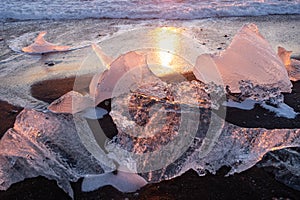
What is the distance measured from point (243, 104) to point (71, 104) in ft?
4.54

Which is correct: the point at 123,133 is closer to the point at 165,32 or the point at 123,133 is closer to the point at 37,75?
the point at 37,75

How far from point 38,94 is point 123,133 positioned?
1245 mm

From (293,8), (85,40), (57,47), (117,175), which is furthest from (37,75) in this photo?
(293,8)

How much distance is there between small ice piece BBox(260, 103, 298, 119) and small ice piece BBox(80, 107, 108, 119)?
1288 mm

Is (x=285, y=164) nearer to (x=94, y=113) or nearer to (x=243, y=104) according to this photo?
(x=243, y=104)

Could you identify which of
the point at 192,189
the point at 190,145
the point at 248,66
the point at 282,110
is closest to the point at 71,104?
the point at 190,145

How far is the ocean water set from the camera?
5.35m

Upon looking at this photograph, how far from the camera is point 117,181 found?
5.93 feet

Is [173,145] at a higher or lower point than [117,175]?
higher

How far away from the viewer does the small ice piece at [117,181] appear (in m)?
1.78

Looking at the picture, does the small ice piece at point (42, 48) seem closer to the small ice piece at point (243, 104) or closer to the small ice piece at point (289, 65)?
the small ice piece at point (243, 104)

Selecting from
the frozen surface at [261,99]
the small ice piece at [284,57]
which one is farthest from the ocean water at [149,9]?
the frozen surface at [261,99]

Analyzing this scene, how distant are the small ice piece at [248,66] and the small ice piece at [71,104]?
1.03m

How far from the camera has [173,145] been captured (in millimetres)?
1921
